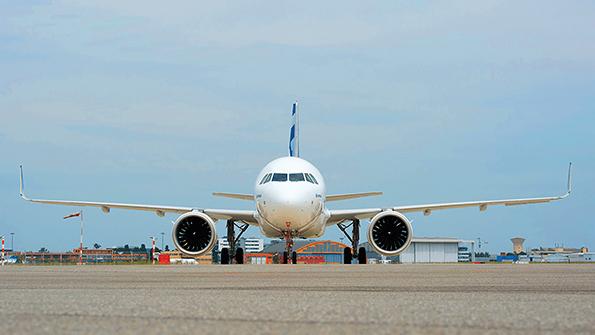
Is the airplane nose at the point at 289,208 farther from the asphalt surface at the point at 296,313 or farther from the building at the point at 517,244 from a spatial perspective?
the building at the point at 517,244

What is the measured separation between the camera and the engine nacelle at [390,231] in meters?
24.3

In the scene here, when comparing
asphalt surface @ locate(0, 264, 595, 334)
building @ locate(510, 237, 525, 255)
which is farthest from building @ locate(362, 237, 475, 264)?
asphalt surface @ locate(0, 264, 595, 334)

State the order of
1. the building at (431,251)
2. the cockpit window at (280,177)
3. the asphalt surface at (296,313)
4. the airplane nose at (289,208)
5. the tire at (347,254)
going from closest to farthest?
1. the asphalt surface at (296,313)
2. the airplane nose at (289,208)
3. the cockpit window at (280,177)
4. the tire at (347,254)
5. the building at (431,251)

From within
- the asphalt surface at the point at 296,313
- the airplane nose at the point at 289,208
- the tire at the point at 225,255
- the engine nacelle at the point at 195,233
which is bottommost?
the asphalt surface at the point at 296,313

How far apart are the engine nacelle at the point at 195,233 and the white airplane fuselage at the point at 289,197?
1.55 metres

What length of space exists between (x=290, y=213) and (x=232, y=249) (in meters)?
4.32

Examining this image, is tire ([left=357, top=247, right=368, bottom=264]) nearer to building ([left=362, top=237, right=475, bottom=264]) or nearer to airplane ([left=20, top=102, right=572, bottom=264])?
airplane ([left=20, top=102, right=572, bottom=264])

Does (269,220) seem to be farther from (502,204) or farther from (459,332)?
(459,332)

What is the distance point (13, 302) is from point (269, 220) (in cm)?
1825

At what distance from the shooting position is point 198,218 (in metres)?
24.5

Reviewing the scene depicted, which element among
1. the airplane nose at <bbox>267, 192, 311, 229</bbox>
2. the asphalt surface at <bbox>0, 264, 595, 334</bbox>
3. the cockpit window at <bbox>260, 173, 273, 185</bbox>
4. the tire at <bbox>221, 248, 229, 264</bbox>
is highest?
the cockpit window at <bbox>260, 173, 273, 185</bbox>

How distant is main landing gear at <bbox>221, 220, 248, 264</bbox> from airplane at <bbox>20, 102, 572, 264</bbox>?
34 millimetres

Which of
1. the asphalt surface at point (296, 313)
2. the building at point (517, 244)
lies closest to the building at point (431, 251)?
the building at point (517, 244)

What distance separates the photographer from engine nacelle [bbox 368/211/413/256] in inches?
958
